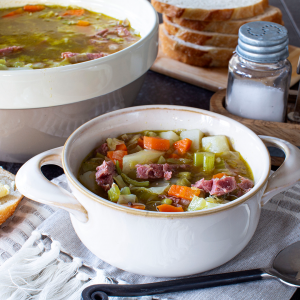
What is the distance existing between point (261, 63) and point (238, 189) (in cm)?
74

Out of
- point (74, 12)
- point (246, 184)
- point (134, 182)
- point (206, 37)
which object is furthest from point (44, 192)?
point (206, 37)

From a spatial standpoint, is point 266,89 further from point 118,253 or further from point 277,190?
point 118,253

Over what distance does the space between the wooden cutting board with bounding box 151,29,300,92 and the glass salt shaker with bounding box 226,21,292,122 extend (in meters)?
0.48

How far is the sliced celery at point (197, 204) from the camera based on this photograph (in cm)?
110

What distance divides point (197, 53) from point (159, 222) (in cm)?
181

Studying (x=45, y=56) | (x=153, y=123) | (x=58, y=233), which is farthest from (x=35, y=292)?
(x=45, y=56)

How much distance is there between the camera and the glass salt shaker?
1.64m

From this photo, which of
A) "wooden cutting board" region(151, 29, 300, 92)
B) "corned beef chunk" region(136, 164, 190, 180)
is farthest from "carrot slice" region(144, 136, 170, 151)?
"wooden cutting board" region(151, 29, 300, 92)

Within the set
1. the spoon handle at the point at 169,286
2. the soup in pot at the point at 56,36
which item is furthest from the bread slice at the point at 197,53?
the spoon handle at the point at 169,286

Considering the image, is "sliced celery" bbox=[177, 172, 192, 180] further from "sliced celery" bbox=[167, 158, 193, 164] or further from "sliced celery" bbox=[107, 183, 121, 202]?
"sliced celery" bbox=[107, 183, 121, 202]

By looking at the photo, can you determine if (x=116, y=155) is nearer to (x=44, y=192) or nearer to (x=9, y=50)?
(x=44, y=192)

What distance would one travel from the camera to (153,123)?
4.98 feet

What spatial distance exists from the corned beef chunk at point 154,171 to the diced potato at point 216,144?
0.64 feet

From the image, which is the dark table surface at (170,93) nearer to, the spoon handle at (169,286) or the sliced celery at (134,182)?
the sliced celery at (134,182)
